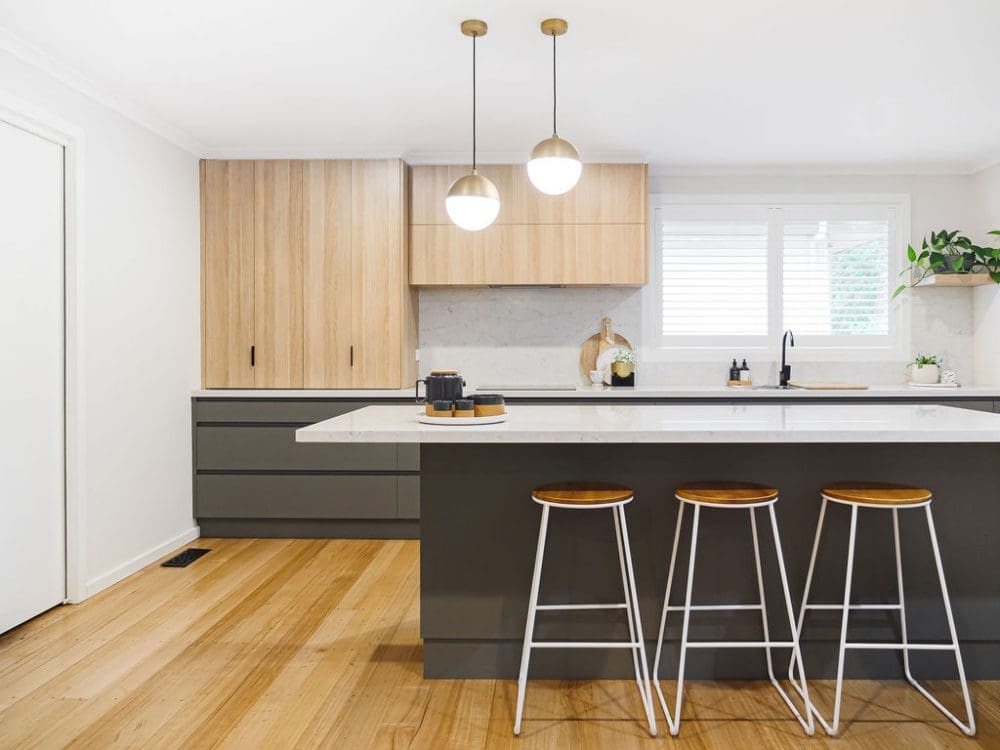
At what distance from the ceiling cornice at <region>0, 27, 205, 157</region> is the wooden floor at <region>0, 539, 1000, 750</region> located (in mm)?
2413

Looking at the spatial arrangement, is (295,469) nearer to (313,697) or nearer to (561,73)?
(313,697)

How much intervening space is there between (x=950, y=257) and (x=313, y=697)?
4.71m

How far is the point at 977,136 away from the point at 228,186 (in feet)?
15.1

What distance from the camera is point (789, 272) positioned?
16.1 ft

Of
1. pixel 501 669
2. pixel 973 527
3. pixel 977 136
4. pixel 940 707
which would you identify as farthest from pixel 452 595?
pixel 977 136

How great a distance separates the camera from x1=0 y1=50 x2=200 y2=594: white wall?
3309 millimetres

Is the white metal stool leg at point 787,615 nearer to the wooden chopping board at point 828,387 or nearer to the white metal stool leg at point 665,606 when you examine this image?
the white metal stool leg at point 665,606

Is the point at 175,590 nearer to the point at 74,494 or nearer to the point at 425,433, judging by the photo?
the point at 74,494

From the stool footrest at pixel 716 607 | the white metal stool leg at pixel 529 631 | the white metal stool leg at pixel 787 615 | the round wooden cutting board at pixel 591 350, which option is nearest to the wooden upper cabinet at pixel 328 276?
the round wooden cutting board at pixel 591 350

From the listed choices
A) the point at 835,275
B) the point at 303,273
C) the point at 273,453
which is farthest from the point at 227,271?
the point at 835,275

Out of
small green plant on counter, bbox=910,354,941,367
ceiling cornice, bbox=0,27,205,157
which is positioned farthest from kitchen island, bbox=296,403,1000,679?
small green plant on counter, bbox=910,354,941,367

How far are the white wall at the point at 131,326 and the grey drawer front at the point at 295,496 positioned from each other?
18 centimetres

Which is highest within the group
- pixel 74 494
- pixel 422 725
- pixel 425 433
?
pixel 425 433

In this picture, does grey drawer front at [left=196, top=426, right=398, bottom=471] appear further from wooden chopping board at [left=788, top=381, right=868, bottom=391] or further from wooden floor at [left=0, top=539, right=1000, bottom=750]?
wooden chopping board at [left=788, top=381, right=868, bottom=391]
